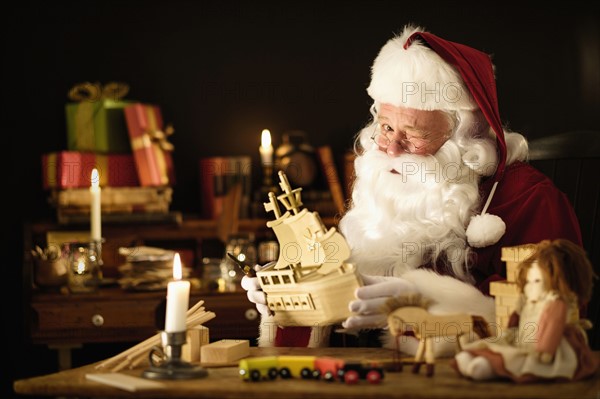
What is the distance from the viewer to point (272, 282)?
2018 mm

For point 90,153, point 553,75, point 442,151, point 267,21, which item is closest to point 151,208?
point 90,153

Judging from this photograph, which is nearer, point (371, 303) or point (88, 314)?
point (371, 303)

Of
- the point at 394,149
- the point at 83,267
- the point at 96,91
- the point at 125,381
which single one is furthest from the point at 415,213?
the point at 96,91

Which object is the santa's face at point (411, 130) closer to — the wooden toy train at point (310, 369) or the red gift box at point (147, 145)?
the wooden toy train at point (310, 369)

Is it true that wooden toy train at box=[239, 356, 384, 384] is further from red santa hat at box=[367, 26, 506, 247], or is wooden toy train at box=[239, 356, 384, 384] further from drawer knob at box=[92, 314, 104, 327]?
drawer knob at box=[92, 314, 104, 327]

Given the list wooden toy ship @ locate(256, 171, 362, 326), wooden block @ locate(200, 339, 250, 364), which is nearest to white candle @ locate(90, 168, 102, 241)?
wooden toy ship @ locate(256, 171, 362, 326)

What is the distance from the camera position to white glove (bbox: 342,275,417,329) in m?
1.89

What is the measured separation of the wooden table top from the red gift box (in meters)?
1.94

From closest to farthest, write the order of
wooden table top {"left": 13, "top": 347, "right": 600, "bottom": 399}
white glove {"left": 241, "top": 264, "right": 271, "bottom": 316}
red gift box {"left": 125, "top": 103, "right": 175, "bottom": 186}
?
1. wooden table top {"left": 13, "top": 347, "right": 600, "bottom": 399}
2. white glove {"left": 241, "top": 264, "right": 271, "bottom": 316}
3. red gift box {"left": 125, "top": 103, "right": 175, "bottom": 186}

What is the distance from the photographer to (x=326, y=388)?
158 centimetres

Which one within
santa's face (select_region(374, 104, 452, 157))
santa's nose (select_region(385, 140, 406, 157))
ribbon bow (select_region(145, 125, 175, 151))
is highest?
ribbon bow (select_region(145, 125, 175, 151))

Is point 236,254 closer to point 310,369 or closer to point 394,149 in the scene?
point 394,149

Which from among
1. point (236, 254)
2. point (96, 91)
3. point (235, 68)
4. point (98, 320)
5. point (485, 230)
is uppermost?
point (235, 68)

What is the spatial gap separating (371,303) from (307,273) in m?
0.16
